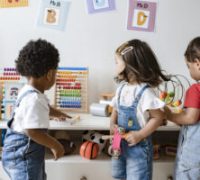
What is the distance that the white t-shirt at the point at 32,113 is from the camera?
42.8 inches

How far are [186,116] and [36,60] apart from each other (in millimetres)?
656

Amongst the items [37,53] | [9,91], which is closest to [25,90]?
[37,53]

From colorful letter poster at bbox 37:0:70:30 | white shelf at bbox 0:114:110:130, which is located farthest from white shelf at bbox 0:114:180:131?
colorful letter poster at bbox 37:0:70:30

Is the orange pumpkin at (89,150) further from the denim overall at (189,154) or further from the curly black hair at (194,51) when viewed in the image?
the curly black hair at (194,51)

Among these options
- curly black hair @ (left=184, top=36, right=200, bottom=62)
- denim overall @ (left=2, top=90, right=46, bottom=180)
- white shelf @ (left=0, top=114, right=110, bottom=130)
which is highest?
curly black hair @ (left=184, top=36, right=200, bottom=62)

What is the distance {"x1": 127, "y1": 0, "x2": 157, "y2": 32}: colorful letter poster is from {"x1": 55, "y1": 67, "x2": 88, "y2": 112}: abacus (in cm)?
41

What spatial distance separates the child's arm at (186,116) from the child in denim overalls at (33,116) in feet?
1.63

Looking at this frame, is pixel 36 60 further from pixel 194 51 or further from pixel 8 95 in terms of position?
pixel 194 51

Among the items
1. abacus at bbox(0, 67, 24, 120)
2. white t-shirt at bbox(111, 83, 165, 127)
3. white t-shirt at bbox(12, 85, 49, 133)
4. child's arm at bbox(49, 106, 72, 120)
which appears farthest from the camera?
abacus at bbox(0, 67, 24, 120)

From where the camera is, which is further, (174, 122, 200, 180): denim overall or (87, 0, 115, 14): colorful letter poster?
(87, 0, 115, 14): colorful letter poster

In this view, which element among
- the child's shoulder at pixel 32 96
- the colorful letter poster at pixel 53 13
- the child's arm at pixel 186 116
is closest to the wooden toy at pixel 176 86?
the child's arm at pixel 186 116

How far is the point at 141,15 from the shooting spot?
1776mm

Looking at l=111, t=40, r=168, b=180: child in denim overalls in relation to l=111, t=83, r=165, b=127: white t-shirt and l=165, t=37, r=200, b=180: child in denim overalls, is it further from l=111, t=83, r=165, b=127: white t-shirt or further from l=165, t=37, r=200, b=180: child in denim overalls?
l=165, t=37, r=200, b=180: child in denim overalls

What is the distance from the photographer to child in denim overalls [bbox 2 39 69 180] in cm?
111
